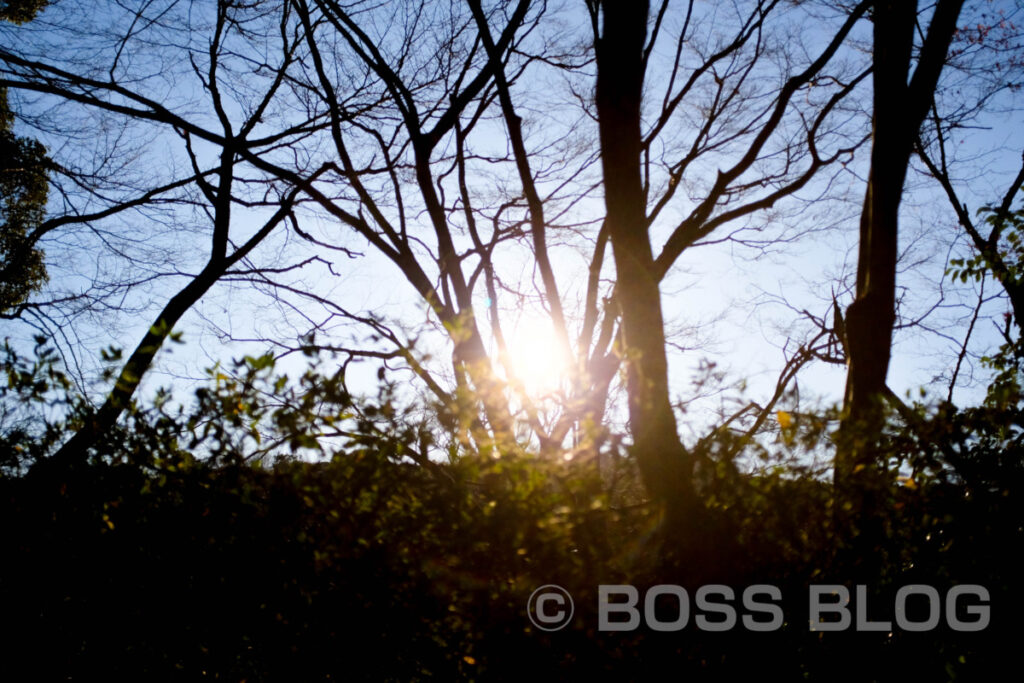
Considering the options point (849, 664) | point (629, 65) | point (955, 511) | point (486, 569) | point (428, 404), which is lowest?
point (849, 664)

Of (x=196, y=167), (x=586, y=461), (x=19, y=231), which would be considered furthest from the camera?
(x=19, y=231)

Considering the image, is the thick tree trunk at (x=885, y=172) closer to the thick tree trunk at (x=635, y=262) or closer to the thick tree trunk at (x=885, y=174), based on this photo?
the thick tree trunk at (x=885, y=174)

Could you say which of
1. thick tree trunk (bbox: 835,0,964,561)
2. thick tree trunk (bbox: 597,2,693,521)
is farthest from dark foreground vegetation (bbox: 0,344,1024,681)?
thick tree trunk (bbox: 835,0,964,561)

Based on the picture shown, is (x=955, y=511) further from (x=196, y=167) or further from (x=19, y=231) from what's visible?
(x=19, y=231)

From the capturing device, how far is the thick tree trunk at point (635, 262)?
9.84ft

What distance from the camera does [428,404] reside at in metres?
2.88

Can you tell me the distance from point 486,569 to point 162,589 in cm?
178

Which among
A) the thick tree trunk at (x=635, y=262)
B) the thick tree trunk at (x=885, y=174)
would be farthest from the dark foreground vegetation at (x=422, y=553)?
the thick tree trunk at (x=885, y=174)

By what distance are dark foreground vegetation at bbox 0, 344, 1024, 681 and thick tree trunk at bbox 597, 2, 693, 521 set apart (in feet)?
0.53

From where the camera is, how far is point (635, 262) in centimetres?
352

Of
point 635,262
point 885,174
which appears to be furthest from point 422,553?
point 885,174

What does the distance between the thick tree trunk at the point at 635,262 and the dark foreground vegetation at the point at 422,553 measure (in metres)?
0.16

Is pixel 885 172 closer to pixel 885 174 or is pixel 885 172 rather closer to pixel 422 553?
pixel 885 174

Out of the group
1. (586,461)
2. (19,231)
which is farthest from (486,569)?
(19,231)
